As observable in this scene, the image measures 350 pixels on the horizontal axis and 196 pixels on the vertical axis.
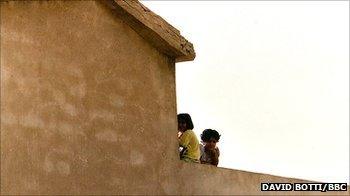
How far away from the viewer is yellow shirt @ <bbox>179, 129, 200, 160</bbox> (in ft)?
26.5

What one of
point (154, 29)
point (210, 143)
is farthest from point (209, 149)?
point (154, 29)

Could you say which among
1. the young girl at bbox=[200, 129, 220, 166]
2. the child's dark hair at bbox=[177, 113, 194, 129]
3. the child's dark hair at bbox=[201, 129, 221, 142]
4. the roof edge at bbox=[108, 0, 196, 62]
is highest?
the roof edge at bbox=[108, 0, 196, 62]

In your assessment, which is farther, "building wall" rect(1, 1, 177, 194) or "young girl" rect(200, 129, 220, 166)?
"young girl" rect(200, 129, 220, 166)

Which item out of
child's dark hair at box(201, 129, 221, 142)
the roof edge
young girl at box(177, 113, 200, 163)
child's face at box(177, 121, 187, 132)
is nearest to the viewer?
the roof edge

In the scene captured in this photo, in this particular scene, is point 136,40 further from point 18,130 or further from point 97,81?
point 18,130

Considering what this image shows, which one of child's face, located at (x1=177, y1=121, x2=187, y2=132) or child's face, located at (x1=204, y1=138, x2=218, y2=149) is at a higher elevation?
child's face, located at (x1=177, y1=121, x2=187, y2=132)

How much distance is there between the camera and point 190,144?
8125 millimetres

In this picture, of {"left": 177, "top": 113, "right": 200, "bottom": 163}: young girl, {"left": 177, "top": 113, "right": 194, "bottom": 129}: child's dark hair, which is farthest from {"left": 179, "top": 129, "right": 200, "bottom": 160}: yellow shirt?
{"left": 177, "top": 113, "right": 194, "bottom": 129}: child's dark hair

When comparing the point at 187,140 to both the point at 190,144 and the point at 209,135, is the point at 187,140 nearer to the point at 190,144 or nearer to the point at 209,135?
the point at 190,144

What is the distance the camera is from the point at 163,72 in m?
7.57

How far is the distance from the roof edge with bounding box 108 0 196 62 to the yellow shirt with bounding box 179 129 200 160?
111 cm

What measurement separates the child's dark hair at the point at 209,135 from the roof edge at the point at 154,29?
170cm

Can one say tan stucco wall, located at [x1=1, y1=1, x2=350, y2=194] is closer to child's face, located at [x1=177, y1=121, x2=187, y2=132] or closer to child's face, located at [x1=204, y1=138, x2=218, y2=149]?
child's face, located at [x1=177, y1=121, x2=187, y2=132]

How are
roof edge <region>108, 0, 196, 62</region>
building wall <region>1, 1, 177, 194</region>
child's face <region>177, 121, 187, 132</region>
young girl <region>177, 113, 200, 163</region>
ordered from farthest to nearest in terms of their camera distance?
child's face <region>177, 121, 187, 132</region>, young girl <region>177, 113, 200, 163</region>, roof edge <region>108, 0, 196, 62</region>, building wall <region>1, 1, 177, 194</region>
